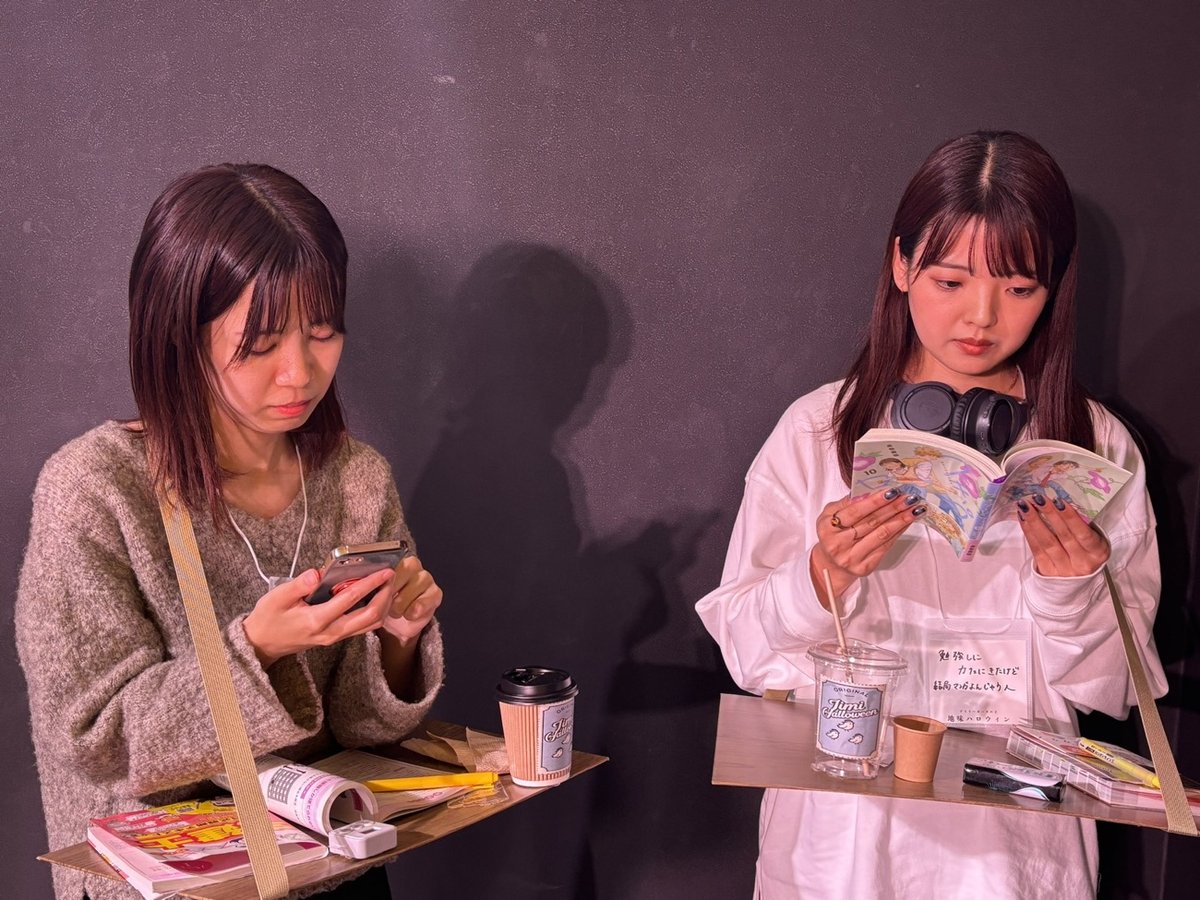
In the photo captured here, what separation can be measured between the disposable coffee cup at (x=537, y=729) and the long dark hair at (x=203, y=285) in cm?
45

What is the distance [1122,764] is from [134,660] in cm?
117

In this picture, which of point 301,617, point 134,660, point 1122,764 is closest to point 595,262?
point 301,617

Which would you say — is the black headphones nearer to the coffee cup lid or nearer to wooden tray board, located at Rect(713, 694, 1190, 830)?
wooden tray board, located at Rect(713, 694, 1190, 830)

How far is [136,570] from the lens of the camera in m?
1.33

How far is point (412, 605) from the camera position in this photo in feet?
4.85

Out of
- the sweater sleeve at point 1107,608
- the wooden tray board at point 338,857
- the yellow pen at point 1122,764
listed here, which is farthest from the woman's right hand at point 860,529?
the wooden tray board at point 338,857

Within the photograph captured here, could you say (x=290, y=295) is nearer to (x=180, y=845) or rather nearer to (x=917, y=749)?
(x=180, y=845)

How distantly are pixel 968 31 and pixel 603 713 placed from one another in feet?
Answer: 4.40

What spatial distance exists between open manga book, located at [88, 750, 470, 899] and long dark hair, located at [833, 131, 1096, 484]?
2.65 feet

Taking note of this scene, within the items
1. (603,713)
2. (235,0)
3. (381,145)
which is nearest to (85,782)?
(603,713)

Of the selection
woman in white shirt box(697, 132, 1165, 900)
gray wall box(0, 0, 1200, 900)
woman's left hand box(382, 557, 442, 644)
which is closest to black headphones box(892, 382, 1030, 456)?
woman in white shirt box(697, 132, 1165, 900)

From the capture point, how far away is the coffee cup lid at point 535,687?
142 centimetres

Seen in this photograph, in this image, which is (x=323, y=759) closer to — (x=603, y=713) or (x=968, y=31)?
(x=603, y=713)

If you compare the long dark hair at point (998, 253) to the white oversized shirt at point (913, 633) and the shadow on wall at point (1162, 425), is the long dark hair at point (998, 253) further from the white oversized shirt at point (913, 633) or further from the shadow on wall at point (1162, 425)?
the shadow on wall at point (1162, 425)
